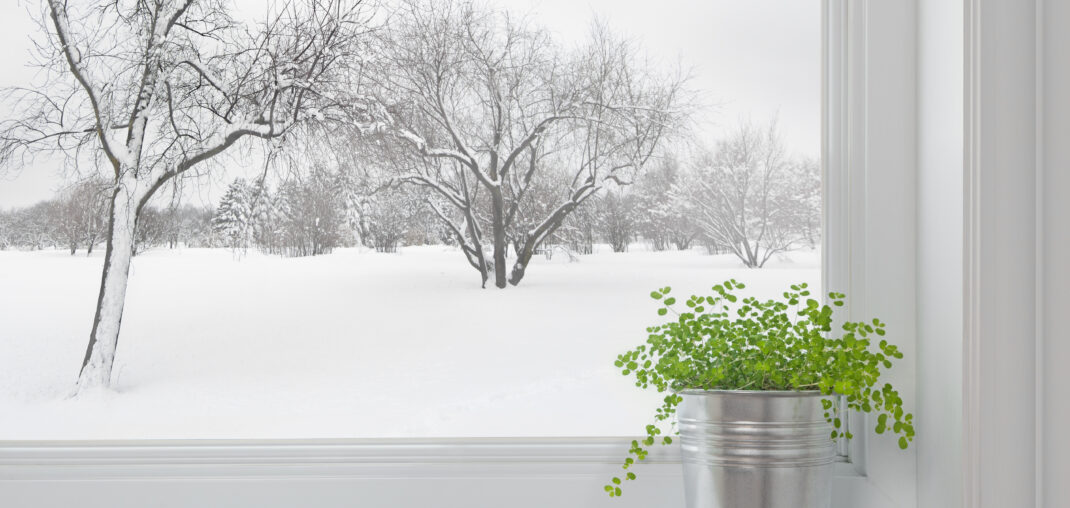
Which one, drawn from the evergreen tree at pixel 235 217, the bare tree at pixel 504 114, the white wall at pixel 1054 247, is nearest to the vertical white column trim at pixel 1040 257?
the white wall at pixel 1054 247

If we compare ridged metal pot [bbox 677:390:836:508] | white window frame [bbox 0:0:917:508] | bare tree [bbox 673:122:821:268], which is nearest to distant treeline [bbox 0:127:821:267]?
bare tree [bbox 673:122:821:268]

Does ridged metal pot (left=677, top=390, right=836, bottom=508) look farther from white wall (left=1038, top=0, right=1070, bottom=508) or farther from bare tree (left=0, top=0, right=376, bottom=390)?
bare tree (left=0, top=0, right=376, bottom=390)

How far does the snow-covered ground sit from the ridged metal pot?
30 cm

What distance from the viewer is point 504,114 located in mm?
1527

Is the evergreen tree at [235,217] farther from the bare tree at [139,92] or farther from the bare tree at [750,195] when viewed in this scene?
the bare tree at [750,195]

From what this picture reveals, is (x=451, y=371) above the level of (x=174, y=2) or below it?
below

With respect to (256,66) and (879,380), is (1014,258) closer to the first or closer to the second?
(879,380)

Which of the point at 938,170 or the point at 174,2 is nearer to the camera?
the point at 938,170

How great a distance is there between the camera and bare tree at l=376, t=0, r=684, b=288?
152 cm

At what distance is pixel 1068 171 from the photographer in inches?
36.4

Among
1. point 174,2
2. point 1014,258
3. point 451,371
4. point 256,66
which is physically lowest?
point 451,371

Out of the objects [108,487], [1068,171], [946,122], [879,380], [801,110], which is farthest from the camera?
[801,110]

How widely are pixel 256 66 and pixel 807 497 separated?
1.30 metres

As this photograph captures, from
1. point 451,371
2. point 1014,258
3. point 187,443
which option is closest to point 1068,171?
point 1014,258
